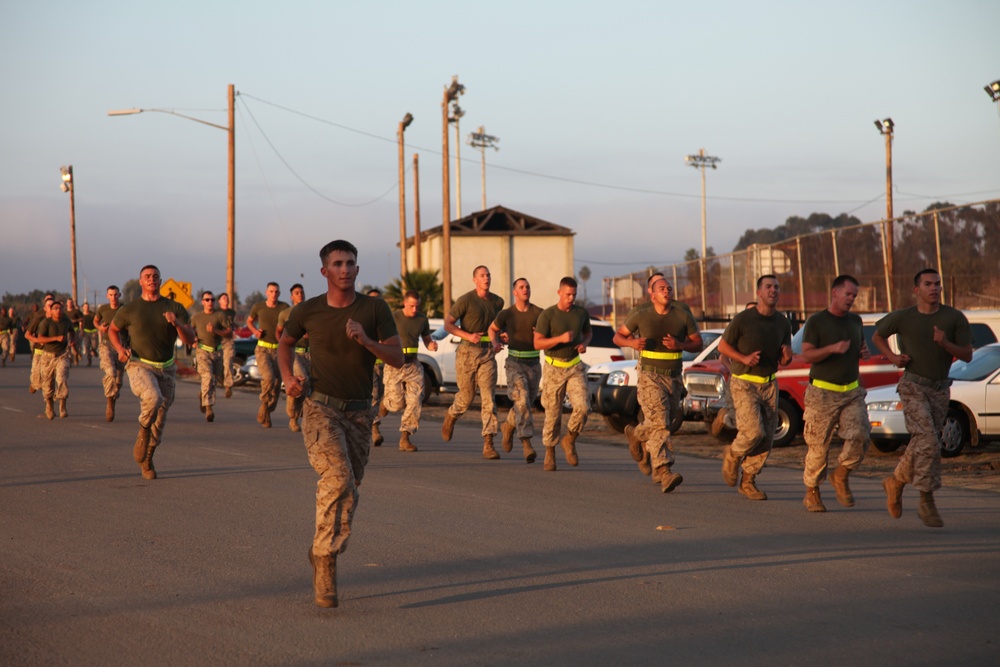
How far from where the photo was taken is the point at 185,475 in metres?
12.1

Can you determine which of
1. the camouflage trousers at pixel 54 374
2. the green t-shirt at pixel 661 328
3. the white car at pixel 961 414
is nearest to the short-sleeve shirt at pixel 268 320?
the camouflage trousers at pixel 54 374

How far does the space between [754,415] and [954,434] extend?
520 centimetres

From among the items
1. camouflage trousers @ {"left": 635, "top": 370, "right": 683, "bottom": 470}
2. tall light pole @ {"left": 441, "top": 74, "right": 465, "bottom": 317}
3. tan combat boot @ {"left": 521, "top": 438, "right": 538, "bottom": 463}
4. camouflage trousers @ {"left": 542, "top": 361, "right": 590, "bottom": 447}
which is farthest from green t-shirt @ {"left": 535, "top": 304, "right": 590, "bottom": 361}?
tall light pole @ {"left": 441, "top": 74, "right": 465, "bottom": 317}

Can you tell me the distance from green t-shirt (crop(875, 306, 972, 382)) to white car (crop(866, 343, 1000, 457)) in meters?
4.99

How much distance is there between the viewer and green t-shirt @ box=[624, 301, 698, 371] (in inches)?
457

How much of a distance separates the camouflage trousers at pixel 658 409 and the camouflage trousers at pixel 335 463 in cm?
484

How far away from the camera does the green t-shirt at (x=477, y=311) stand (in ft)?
47.6

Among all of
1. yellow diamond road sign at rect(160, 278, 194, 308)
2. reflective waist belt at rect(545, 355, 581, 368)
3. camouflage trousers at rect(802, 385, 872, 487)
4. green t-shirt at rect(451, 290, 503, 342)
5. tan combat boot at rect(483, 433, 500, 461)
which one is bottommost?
tan combat boot at rect(483, 433, 500, 461)

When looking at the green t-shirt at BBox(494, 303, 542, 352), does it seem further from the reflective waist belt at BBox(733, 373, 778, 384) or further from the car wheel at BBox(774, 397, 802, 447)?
the car wheel at BBox(774, 397, 802, 447)

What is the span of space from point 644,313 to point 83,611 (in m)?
6.70

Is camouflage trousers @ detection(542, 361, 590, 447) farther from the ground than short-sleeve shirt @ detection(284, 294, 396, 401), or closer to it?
closer to it

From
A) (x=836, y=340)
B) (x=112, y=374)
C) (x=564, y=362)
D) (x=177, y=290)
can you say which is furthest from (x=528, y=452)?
(x=177, y=290)

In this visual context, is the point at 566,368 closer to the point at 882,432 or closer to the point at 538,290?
the point at 882,432

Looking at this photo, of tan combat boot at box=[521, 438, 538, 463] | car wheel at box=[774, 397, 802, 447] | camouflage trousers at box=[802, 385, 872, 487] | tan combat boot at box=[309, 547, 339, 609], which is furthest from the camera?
car wheel at box=[774, 397, 802, 447]
